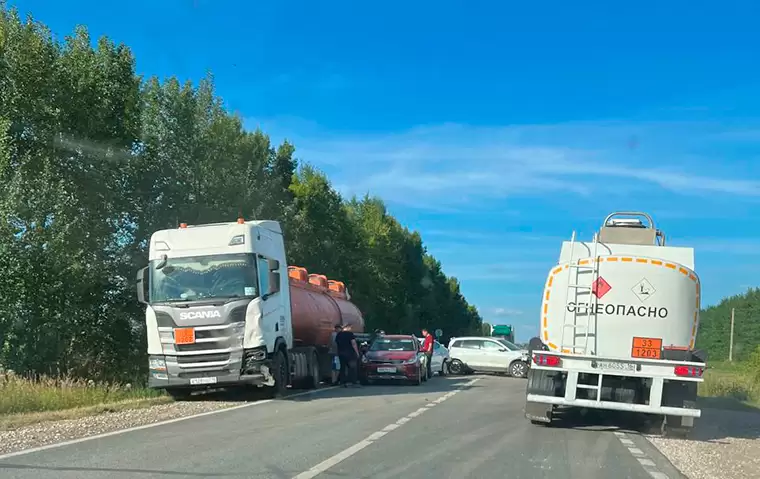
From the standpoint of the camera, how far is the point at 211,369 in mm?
16562

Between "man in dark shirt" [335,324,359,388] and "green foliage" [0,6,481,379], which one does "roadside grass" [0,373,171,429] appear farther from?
"man in dark shirt" [335,324,359,388]

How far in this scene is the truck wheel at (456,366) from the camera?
3366 cm

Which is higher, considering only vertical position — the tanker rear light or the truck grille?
the tanker rear light

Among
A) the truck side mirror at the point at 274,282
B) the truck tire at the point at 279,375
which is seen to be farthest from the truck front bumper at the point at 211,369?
the truck side mirror at the point at 274,282

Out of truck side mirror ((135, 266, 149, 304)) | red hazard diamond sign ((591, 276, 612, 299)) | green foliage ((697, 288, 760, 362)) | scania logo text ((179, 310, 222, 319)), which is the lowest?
green foliage ((697, 288, 760, 362))

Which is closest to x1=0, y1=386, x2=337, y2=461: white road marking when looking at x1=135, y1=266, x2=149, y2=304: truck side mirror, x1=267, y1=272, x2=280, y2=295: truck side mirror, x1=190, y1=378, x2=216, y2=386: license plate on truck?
x1=190, y1=378, x2=216, y2=386: license plate on truck

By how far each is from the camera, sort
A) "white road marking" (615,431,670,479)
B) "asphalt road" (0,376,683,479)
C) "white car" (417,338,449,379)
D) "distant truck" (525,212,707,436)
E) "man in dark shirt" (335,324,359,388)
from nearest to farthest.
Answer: "asphalt road" (0,376,683,479), "white road marking" (615,431,670,479), "distant truck" (525,212,707,436), "man in dark shirt" (335,324,359,388), "white car" (417,338,449,379)

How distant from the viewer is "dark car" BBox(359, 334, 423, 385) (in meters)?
24.2

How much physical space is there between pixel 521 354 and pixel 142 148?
56.9 feet

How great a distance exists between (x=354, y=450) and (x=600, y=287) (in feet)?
17.6

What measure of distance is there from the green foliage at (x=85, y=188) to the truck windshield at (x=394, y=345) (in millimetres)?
7942

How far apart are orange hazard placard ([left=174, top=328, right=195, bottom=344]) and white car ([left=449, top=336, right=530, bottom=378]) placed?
18.6 m

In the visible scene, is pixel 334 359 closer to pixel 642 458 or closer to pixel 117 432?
pixel 117 432

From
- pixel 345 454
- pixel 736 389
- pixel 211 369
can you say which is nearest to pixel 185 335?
pixel 211 369
